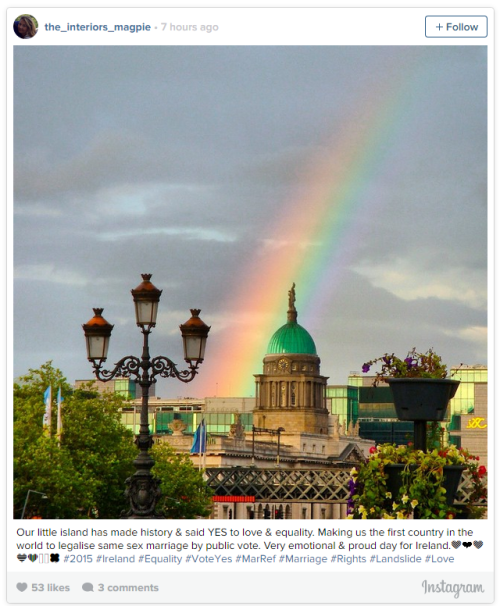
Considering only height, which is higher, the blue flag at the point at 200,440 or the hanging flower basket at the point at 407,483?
the hanging flower basket at the point at 407,483

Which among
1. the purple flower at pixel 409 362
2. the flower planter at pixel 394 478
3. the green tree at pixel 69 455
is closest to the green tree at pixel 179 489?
the green tree at pixel 69 455

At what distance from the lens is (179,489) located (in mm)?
101938

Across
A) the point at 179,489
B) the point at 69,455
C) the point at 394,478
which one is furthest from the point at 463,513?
the point at 179,489

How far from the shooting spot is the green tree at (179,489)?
99.2 m

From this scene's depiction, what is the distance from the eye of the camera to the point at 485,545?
998 inches

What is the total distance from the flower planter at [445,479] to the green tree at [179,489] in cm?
7208

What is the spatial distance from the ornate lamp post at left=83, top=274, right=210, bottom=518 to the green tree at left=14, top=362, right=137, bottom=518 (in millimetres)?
35927

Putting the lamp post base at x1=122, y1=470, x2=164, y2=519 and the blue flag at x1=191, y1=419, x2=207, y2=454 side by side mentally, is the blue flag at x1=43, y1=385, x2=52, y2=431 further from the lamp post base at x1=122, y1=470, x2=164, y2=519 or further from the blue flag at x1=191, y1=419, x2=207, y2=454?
the blue flag at x1=191, y1=419, x2=207, y2=454
